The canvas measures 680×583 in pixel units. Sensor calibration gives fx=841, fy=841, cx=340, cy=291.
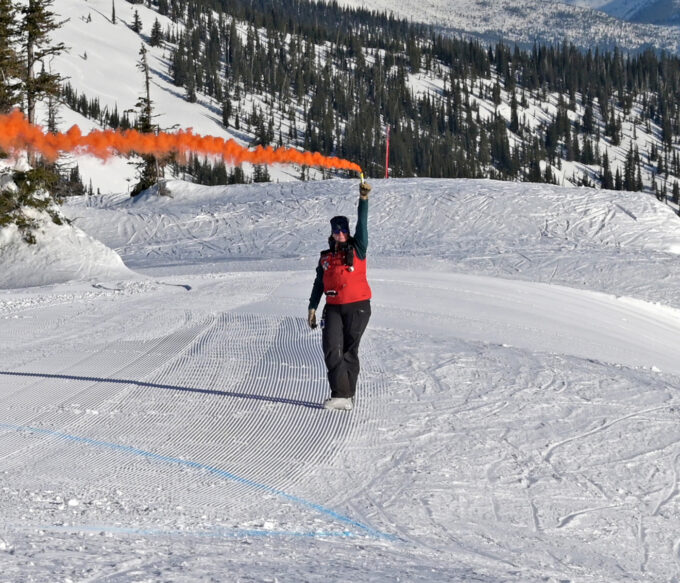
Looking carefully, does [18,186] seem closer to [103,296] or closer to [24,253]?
[24,253]

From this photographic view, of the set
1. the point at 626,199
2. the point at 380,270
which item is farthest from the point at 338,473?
the point at 626,199

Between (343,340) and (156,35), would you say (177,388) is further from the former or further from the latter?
(156,35)

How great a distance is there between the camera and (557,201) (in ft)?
100

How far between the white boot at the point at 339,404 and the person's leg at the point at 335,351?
5 centimetres

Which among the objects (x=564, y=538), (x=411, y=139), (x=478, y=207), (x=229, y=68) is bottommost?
(x=564, y=538)

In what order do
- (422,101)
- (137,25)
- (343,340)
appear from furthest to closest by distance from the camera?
(137,25) → (422,101) → (343,340)

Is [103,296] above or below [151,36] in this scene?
below

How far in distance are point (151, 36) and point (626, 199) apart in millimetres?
140831

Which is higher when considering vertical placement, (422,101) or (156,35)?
(156,35)

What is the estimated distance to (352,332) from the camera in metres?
7.45

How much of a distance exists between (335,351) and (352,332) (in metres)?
0.23

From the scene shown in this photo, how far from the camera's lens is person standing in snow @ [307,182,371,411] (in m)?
7.32

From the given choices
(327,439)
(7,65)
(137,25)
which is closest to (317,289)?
(327,439)

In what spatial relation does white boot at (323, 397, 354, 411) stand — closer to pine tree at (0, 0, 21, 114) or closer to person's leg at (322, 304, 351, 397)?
person's leg at (322, 304, 351, 397)
